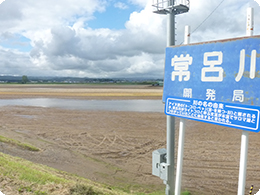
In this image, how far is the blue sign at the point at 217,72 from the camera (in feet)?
15.0

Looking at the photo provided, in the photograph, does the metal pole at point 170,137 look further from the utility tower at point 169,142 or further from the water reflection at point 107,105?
the water reflection at point 107,105

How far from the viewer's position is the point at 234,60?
189 inches

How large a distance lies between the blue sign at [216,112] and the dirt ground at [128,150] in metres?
4.00

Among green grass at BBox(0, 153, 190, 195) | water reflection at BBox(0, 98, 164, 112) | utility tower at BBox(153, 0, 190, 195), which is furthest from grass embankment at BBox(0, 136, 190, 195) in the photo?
water reflection at BBox(0, 98, 164, 112)

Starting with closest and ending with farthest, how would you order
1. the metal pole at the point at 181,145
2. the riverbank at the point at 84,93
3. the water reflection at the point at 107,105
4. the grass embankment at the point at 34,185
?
the grass embankment at the point at 34,185, the metal pole at the point at 181,145, the water reflection at the point at 107,105, the riverbank at the point at 84,93

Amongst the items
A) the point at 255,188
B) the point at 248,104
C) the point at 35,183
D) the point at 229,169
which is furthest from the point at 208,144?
the point at 35,183

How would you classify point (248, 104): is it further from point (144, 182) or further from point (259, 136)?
point (259, 136)

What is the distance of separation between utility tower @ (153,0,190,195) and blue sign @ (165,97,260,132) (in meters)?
0.91

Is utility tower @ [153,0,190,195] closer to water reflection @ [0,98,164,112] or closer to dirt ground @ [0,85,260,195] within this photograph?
dirt ground @ [0,85,260,195]

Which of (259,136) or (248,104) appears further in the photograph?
(259,136)

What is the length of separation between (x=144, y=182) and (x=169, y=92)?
4362 millimetres

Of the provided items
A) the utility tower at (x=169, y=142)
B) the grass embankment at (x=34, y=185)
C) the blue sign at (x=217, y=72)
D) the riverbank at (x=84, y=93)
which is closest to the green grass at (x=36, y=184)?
the grass embankment at (x=34, y=185)

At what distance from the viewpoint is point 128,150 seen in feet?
39.6

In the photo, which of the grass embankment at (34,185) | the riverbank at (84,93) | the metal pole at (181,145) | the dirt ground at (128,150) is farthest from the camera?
the riverbank at (84,93)
